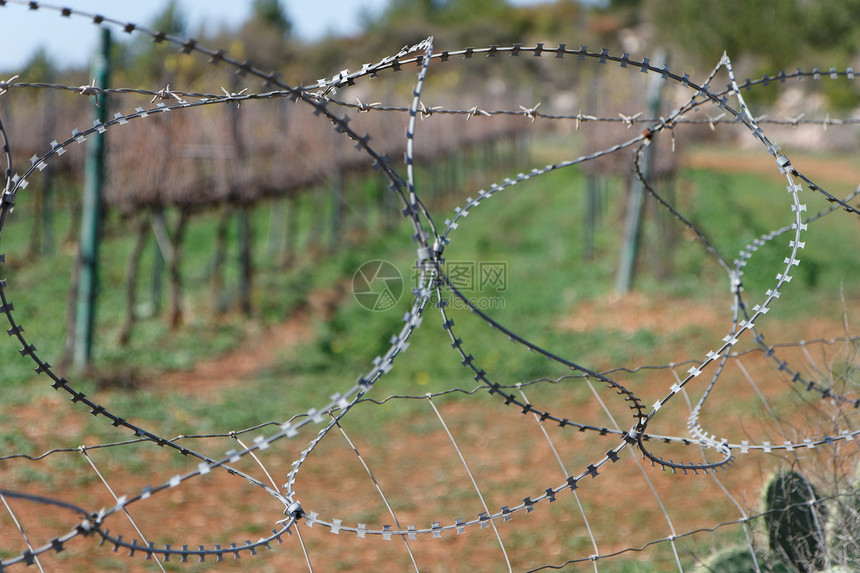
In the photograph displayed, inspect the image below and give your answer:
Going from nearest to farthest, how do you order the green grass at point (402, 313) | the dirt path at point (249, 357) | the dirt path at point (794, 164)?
the green grass at point (402, 313) → the dirt path at point (249, 357) → the dirt path at point (794, 164)

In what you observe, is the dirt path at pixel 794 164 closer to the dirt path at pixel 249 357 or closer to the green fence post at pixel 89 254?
the dirt path at pixel 249 357

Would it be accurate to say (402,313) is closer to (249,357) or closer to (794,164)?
(249,357)

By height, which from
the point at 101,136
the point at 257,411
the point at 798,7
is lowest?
the point at 257,411

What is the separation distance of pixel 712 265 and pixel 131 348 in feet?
23.9

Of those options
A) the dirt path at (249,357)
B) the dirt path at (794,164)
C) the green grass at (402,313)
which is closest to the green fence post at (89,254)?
the green grass at (402,313)

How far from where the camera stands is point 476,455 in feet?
19.9

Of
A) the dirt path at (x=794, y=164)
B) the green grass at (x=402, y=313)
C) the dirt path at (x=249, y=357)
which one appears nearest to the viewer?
the green grass at (x=402, y=313)

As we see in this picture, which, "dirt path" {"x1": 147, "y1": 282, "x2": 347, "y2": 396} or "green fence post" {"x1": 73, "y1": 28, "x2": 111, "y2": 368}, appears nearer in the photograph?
"green fence post" {"x1": 73, "y1": 28, "x2": 111, "y2": 368}

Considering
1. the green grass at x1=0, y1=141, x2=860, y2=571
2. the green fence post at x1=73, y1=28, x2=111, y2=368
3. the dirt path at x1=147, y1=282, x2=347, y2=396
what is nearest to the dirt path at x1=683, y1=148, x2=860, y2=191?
the green grass at x1=0, y1=141, x2=860, y2=571

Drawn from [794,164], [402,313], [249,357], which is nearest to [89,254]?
[249,357]

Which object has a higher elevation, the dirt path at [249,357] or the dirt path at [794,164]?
the dirt path at [794,164]

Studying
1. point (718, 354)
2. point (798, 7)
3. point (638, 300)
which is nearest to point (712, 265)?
point (638, 300)

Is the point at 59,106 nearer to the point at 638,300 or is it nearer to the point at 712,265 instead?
the point at 638,300

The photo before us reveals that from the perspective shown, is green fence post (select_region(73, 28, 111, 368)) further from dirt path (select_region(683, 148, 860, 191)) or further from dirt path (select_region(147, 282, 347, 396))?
dirt path (select_region(683, 148, 860, 191))
